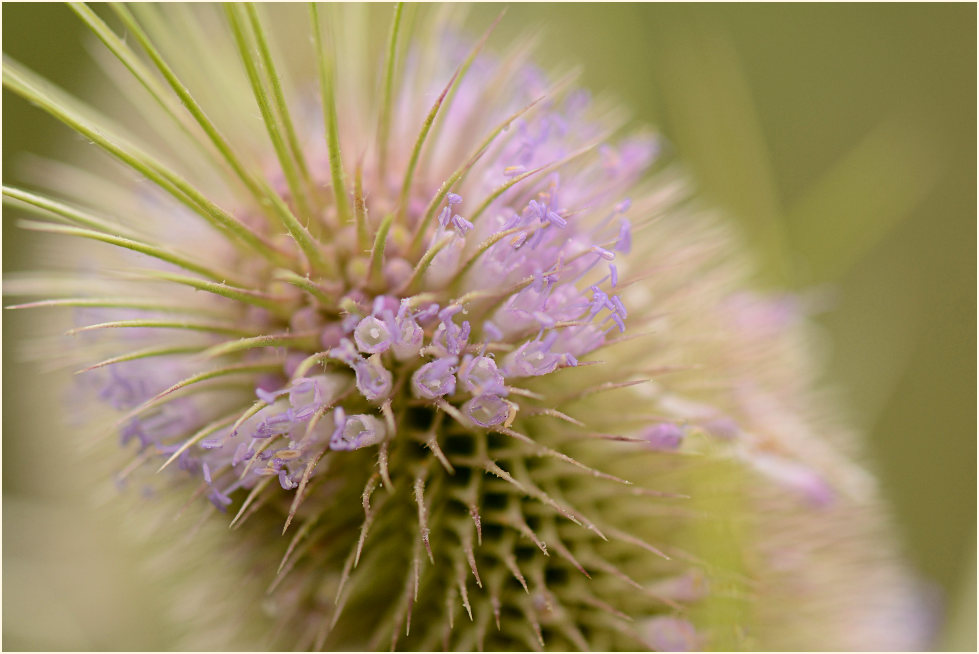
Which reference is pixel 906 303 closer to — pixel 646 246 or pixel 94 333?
pixel 646 246

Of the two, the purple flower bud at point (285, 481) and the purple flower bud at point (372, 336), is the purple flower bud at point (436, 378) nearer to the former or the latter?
the purple flower bud at point (372, 336)

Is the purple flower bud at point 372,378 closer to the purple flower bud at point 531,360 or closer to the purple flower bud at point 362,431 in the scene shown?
the purple flower bud at point 362,431

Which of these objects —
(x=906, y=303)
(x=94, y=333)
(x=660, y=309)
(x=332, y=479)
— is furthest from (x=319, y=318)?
(x=906, y=303)

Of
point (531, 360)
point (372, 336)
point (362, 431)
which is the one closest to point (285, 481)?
point (362, 431)

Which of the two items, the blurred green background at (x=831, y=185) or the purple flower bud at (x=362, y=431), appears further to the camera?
the blurred green background at (x=831, y=185)

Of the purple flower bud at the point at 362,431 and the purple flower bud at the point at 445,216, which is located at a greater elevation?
the purple flower bud at the point at 445,216

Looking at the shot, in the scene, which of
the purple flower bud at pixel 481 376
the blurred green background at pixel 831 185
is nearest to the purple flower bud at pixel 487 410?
the purple flower bud at pixel 481 376
